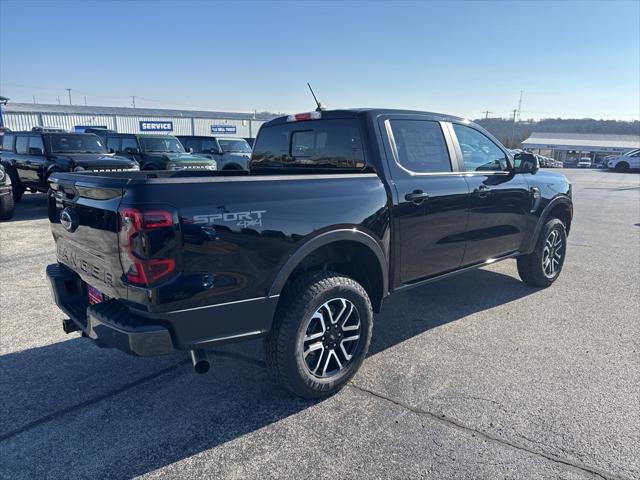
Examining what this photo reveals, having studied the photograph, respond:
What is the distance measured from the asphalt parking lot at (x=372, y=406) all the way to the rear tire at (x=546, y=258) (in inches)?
26.4

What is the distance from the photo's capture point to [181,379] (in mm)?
3379

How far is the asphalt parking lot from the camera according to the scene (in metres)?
2.49

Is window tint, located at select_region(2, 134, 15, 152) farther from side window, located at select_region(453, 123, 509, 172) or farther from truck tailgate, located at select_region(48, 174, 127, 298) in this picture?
side window, located at select_region(453, 123, 509, 172)

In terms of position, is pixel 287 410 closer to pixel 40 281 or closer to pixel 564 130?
pixel 40 281

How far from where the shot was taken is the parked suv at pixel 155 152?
13273 millimetres

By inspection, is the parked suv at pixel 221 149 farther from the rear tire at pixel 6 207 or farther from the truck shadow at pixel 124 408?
the truck shadow at pixel 124 408

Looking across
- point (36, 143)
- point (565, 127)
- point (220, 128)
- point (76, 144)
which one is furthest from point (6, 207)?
point (565, 127)

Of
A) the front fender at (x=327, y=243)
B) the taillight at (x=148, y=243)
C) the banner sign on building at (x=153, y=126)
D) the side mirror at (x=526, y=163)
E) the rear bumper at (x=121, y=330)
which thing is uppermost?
the banner sign on building at (x=153, y=126)

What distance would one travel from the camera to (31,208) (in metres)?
11.2

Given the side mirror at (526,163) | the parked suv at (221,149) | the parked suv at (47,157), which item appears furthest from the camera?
the parked suv at (221,149)

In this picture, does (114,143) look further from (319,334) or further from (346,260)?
(319,334)

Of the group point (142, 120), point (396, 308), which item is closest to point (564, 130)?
point (142, 120)

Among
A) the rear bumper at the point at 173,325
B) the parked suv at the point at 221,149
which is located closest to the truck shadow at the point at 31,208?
the parked suv at the point at 221,149

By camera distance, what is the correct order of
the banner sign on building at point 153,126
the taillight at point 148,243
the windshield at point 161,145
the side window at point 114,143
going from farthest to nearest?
the banner sign on building at point 153,126 < the side window at point 114,143 < the windshield at point 161,145 < the taillight at point 148,243
